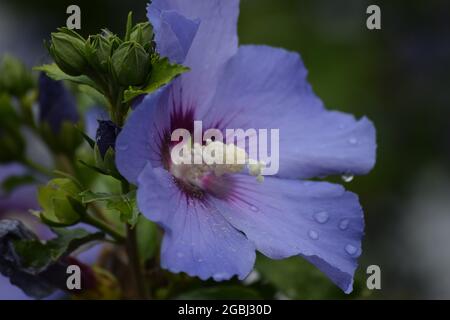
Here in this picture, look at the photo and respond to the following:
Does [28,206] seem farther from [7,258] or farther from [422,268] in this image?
[422,268]

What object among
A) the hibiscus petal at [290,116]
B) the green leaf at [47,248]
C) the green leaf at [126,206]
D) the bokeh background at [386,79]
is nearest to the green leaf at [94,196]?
the green leaf at [126,206]

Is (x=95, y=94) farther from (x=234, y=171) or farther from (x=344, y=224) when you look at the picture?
(x=344, y=224)

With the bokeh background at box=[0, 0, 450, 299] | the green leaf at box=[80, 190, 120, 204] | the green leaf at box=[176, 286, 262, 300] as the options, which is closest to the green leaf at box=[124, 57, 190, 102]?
the green leaf at box=[80, 190, 120, 204]

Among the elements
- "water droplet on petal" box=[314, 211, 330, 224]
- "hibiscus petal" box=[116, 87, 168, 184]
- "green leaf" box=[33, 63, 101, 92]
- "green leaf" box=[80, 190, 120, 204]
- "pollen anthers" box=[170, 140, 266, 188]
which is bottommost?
"water droplet on petal" box=[314, 211, 330, 224]

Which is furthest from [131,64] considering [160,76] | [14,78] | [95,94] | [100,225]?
[14,78]

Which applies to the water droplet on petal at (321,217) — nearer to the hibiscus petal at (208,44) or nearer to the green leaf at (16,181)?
the hibiscus petal at (208,44)

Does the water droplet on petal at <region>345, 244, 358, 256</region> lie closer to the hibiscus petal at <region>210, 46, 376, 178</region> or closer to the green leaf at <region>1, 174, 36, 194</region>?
the hibiscus petal at <region>210, 46, 376, 178</region>
